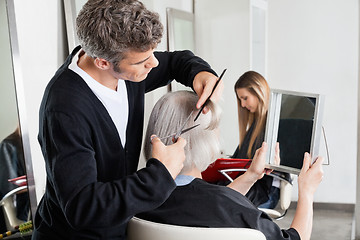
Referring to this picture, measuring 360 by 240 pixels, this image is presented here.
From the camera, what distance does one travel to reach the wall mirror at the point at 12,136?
1960 mm

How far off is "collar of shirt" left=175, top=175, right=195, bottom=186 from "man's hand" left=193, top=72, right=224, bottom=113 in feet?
0.72

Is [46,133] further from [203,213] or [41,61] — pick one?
[41,61]

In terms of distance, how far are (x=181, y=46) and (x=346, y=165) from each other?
178 cm

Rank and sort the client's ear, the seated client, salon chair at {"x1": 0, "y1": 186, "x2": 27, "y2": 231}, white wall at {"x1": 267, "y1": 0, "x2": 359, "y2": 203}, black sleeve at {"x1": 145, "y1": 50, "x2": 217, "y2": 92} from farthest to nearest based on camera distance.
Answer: white wall at {"x1": 267, "y1": 0, "x2": 359, "y2": 203}
salon chair at {"x1": 0, "y1": 186, "x2": 27, "y2": 231}
black sleeve at {"x1": 145, "y1": 50, "x2": 217, "y2": 92}
the seated client
the client's ear

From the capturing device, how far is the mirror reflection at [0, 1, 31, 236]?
77.2 inches

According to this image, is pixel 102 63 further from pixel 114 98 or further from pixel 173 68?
pixel 173 68

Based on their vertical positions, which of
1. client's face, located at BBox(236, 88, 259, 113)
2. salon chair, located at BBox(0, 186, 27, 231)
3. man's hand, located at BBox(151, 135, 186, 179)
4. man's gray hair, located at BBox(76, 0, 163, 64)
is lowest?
salon chair, located at BBox(0, 186, 27, 231)

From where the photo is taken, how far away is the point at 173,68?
65.5 inches

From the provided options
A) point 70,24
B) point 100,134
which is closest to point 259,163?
point 100,134

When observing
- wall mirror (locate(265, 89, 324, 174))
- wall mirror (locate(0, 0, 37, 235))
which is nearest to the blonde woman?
wall mirror (locate(265, 89, 324, 174))

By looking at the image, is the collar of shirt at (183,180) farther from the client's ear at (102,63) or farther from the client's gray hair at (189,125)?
the client's ear at (102,63)

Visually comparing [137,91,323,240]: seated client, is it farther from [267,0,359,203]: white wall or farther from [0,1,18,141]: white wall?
[267,0,359,203]: white wall

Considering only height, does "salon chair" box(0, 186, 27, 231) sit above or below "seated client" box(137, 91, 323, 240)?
below

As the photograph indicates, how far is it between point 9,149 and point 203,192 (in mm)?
975
